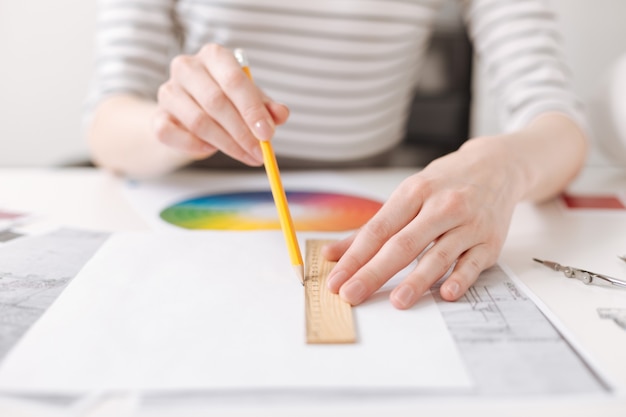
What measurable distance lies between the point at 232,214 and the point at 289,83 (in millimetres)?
296

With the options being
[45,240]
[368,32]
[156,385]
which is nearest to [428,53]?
[368,32]

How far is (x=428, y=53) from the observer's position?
1075mm

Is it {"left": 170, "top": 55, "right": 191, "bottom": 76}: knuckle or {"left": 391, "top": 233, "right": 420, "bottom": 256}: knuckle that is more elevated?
{"left": 170, "top": 55, "right": 191, "bottom": 76}: knuckle

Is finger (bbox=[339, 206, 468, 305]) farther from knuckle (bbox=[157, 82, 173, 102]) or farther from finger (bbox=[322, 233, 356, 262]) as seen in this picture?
knuckle (bbox=[157, 82, 173, 102])

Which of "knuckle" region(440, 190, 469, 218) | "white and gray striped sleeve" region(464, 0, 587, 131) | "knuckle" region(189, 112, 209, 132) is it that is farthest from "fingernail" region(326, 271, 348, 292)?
"white and gray striped sleeve" region(464, 0, 587, 131)

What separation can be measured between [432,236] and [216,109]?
0.23m

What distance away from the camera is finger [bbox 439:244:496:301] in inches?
16.6

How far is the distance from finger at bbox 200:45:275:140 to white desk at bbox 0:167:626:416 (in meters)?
0.16

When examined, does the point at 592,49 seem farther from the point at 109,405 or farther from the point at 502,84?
the point at 109,405

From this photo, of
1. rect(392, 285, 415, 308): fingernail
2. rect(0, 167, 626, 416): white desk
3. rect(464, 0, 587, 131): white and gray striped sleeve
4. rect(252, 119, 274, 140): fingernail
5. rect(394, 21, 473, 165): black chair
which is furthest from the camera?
rect(394, 21, 473, 165): black chair

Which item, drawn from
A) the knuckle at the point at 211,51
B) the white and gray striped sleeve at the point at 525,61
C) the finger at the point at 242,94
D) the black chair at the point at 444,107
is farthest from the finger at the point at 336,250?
the black chair at the point at 444,107

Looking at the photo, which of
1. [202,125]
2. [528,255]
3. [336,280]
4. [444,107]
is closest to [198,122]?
[202,125]

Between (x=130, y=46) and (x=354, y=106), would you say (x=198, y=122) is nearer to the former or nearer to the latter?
(x=130, y=46)

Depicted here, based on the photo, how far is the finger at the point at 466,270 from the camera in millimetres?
421
